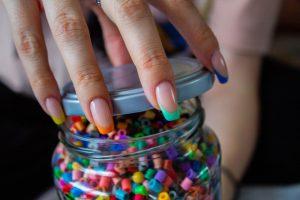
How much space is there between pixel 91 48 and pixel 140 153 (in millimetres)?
108

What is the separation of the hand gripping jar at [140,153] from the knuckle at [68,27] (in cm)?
6

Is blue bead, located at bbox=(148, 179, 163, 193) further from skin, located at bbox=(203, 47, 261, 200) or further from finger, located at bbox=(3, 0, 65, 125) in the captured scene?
skin, located at bbox=(203, 47, 261, 200)

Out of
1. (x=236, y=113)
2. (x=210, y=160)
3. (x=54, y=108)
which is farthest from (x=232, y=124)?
(x=54, y=108)

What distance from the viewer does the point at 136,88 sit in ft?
1.12

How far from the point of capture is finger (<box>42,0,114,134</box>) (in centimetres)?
32

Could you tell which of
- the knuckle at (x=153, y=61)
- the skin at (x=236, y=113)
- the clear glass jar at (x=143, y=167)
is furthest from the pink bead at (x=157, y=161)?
the skin at (x=236, y=113)

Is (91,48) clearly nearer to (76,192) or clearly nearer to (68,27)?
(68,27)

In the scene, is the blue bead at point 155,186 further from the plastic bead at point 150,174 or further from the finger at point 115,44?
the finger at point 115,44

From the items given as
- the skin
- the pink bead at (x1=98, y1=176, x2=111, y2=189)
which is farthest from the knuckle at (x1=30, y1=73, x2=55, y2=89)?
the skin

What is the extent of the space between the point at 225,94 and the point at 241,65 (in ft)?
0.25

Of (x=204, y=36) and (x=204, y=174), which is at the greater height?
(x=204, y=36)

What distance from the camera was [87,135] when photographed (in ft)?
1.29

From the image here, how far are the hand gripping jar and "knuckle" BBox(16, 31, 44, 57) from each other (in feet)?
0.16

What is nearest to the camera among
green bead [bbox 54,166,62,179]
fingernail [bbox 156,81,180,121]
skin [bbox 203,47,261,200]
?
fingernail [bbox 156,81,180,121]
